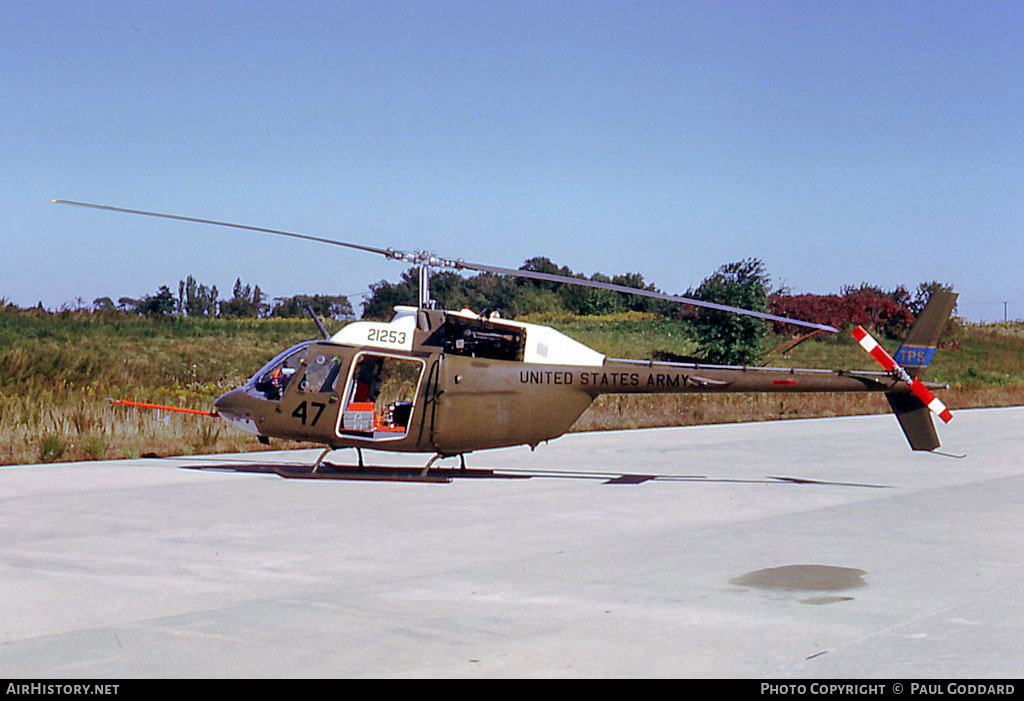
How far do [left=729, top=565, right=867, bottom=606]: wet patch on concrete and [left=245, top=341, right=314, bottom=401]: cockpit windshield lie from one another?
24.9ft

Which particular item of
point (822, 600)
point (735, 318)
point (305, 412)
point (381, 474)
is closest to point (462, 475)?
point (381, 474)

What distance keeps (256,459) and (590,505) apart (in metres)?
6.54

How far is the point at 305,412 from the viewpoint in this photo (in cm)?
1379

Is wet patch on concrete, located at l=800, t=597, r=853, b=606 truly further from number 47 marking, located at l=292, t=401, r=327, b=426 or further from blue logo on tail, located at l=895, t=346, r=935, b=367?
number 47 marking, located at l=292, t=401, r=327, b=426

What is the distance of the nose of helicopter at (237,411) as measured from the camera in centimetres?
1423

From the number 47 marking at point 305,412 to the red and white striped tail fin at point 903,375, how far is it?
6418 mm

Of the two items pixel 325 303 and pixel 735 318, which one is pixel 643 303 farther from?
pixel 325 303

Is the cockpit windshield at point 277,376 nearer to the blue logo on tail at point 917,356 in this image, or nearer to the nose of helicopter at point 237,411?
the nose of helicopter at point 237,411

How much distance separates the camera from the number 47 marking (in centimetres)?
1373

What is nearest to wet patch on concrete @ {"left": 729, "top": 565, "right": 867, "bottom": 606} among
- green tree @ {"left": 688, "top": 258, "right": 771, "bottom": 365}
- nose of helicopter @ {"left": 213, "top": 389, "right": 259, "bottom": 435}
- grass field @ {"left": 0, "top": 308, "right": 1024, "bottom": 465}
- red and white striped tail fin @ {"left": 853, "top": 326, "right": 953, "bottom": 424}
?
red and white striped tail fin @ {"left": 853, "top": 326, "right": 953, "bottom": 424}

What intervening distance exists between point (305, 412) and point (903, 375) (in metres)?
7.29

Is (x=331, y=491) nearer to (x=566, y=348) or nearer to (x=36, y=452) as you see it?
(x=566, y=348)

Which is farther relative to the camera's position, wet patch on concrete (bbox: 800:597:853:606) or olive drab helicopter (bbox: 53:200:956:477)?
olive drab helicopter (bbox: 53:200:956:477)

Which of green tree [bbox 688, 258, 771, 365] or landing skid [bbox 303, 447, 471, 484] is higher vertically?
green tree [bbox 688, 258, 771, 365]
